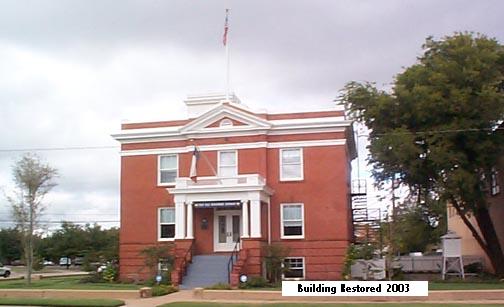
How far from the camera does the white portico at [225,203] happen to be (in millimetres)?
33844

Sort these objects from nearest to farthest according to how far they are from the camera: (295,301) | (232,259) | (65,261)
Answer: (295,301) < (232,259) < (65,261)

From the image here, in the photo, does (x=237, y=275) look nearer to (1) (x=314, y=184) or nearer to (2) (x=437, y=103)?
(1) (x=314, y=184)

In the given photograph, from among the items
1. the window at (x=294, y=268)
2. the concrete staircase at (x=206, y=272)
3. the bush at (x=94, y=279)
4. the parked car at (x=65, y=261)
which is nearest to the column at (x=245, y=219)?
the concrete staircase at (x=206, y=272)

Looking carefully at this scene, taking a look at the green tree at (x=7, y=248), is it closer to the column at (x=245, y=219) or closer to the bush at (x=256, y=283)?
the column at (x=245, y=219)

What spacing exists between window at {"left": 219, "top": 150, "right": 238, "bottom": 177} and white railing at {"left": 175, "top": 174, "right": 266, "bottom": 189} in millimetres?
1171

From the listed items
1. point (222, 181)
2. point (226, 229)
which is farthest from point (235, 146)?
point (226, 229)

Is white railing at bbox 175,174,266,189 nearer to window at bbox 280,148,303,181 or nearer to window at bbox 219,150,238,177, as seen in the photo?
window at bbox 219,150,238,177

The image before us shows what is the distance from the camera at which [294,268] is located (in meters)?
35.1

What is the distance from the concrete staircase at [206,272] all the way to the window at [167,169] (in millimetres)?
5174

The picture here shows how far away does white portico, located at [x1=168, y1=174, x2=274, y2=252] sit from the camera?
3384 cm

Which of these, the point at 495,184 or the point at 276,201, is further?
the point at 495,184

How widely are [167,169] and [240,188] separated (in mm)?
5787

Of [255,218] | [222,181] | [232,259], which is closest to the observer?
[232,259]

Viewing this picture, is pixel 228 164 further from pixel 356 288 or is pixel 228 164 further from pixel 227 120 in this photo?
pixel 356 288
